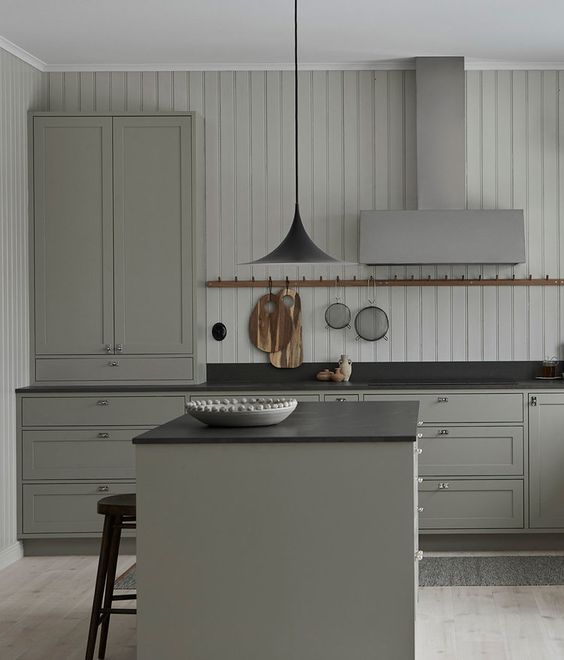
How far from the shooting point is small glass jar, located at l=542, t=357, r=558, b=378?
5.60m

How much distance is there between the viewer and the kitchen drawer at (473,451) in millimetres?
5234

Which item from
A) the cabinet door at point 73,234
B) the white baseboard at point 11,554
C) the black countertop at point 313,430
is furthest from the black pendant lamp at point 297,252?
the white baseboard at point 11,554

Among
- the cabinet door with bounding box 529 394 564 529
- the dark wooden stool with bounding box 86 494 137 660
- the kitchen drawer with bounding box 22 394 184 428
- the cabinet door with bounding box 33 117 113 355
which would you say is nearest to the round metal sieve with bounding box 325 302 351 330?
the kitchen drawer with bounding box 22 394 184 428

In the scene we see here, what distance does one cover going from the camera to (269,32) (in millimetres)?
5094

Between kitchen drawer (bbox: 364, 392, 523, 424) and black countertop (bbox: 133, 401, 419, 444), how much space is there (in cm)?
132

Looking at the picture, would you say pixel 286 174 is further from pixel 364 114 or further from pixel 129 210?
pixel 129 210

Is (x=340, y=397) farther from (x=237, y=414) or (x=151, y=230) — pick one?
(x=237, y=414)

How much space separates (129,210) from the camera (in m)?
5.40

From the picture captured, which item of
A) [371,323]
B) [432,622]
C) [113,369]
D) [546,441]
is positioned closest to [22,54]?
[113,369]

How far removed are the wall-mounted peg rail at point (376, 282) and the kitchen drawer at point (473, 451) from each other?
910 mm

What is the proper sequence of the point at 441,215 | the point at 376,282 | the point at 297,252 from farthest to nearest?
1. the point at 376,282
2. the point at 441,215
3. the point at 297,252

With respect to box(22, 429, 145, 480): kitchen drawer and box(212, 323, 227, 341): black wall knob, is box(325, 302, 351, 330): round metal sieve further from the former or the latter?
box(22, 429, 145, 480): kitchen drawer

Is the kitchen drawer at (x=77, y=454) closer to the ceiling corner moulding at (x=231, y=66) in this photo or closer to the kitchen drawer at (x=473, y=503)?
the kitchen drawer at (x=473, y=503)

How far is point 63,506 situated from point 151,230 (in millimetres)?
1589
